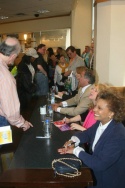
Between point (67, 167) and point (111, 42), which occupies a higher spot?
point (111, 42)

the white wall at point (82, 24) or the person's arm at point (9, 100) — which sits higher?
the white wall at point (82, 24)

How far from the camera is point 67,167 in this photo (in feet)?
4.26

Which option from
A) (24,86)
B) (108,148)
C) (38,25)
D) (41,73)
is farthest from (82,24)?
(108,148)

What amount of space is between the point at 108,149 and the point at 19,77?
2.36 metres

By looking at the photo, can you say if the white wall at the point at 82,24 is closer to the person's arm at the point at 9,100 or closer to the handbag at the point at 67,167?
the person's arm at the point at 9,100

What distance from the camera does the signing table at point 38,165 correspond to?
122 centimetres

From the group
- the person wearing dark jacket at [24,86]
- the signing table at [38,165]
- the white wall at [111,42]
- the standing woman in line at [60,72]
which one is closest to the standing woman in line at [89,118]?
the signing table at [38,165]

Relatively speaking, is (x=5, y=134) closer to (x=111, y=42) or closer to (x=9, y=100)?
(x=9, y=100)

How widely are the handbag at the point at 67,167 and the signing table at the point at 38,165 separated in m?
0.03

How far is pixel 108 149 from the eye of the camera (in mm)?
1359

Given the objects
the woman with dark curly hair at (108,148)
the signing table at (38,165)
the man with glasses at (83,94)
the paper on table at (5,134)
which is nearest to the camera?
the signing table at (38,165)

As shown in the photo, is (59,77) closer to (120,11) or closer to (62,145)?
(120,11)

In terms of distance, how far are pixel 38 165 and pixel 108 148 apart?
432mm

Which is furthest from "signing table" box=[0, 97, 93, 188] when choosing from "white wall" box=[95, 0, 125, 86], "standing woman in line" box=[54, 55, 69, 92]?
"standing woman in line" box=[54, 55, 69, 92]
